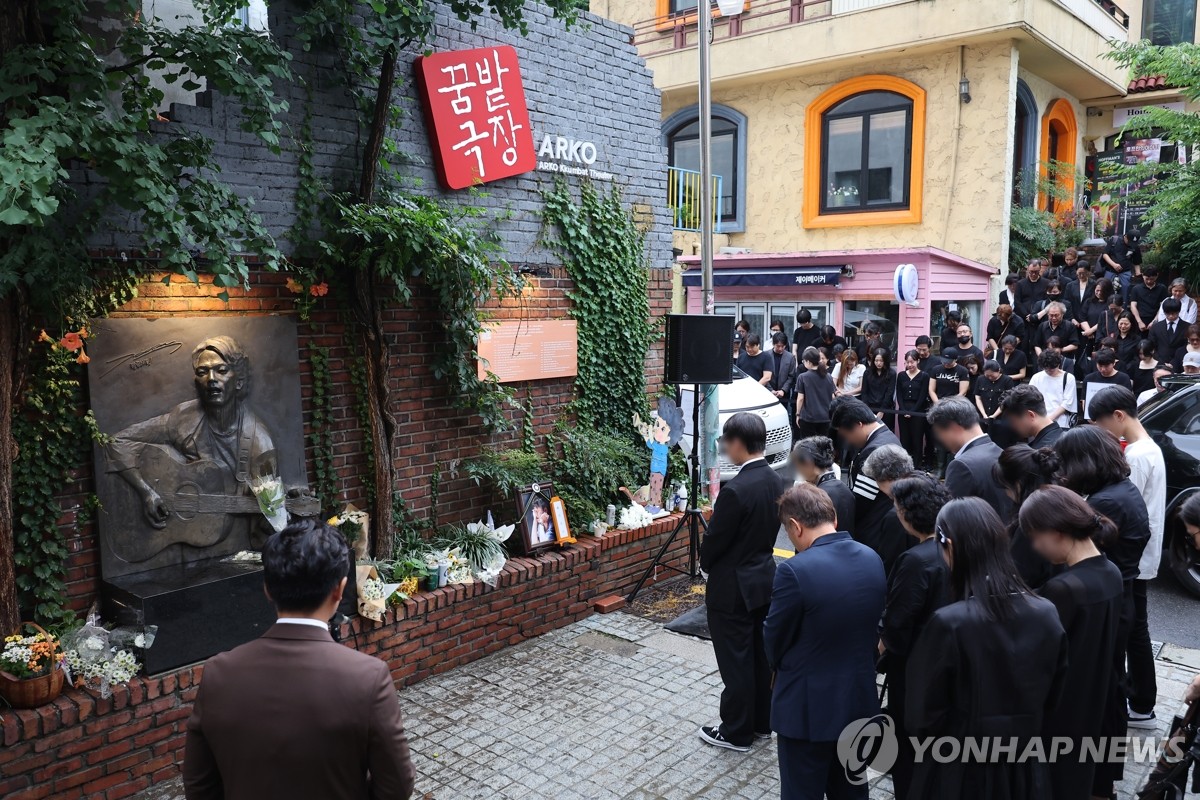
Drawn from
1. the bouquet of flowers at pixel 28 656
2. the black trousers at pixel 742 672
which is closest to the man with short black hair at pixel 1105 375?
the black trousers at pixel 742 672

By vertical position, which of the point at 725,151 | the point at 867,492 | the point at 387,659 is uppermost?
the point at 725,151

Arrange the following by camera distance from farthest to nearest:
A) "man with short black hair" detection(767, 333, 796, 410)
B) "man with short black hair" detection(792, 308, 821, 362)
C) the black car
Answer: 1. "man with short black hair" detection(792, 308, 821, 362)
2. "man with short black hair" detection(767, 333, 796, 410)
3. the black car

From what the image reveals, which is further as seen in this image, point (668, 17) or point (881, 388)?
point (668, 17)

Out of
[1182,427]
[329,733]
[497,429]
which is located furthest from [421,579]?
[1182,427]

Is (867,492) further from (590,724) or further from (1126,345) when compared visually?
(1126,345)

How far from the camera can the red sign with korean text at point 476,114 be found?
6594mm

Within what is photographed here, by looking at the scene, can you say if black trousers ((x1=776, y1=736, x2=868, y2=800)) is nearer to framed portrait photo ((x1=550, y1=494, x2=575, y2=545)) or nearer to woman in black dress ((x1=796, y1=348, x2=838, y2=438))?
framed portrait photo ((x1=550, y1=494, x2=575, y2=545))

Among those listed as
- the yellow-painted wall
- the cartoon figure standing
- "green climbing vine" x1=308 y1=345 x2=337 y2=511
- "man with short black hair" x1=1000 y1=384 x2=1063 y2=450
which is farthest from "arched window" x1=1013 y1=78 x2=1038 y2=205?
"green climbing vine" x1=308 y1=345 x2=337 y2=511

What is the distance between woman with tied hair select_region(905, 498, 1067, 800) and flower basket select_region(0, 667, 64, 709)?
4054 mm

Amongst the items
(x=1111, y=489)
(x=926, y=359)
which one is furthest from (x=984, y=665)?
(x=926, y=359)

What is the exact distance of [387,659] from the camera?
19.1ft

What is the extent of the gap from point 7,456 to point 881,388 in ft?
34.1

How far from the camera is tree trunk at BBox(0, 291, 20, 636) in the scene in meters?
4.40

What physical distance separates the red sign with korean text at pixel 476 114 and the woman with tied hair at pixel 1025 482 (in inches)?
170
